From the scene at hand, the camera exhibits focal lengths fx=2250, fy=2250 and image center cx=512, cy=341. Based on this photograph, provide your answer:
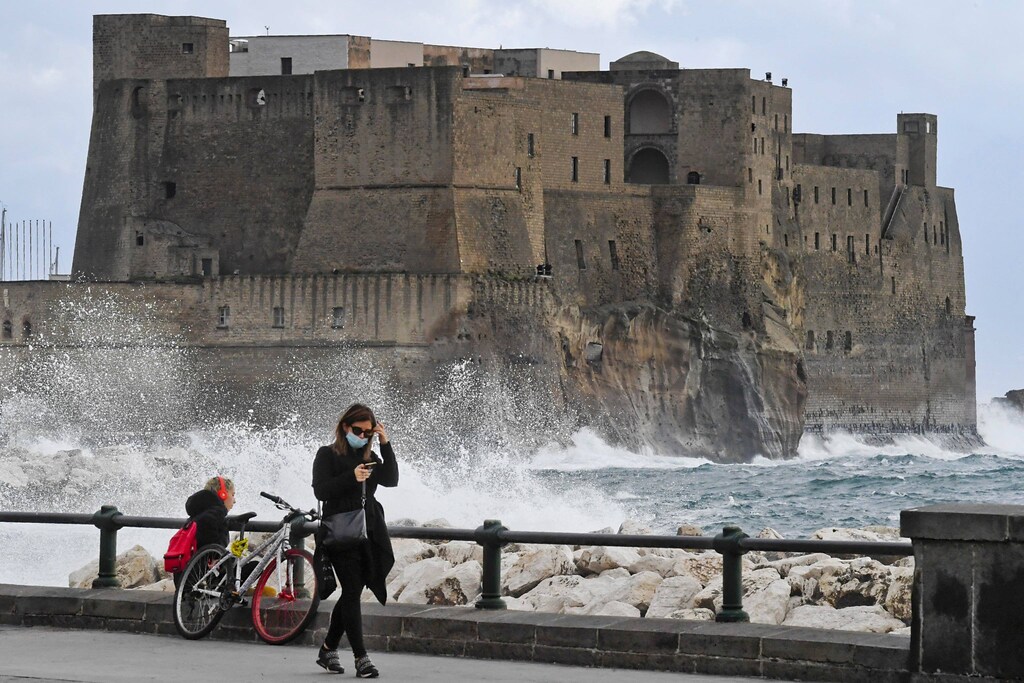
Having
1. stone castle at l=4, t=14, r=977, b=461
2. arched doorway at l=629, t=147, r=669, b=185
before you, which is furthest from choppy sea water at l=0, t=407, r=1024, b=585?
arched doorway at l=629, t=147, r=669, b=185

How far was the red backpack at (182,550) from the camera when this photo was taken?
1256cm

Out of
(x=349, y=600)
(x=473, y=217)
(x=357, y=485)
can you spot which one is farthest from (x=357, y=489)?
(x=473, y=217)

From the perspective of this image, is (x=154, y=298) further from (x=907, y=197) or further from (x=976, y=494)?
(x=907, y=197)

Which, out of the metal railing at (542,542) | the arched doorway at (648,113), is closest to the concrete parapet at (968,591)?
the metal railing at (542,542)

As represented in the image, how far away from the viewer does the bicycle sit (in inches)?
471

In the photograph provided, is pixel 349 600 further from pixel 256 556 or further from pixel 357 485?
pixel 256 556

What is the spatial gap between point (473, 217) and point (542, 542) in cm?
3909

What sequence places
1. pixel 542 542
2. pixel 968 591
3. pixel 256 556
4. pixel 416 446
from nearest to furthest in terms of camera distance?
pixel 968 591, pixel 542 542, pixel 256 556, pixel 416 446

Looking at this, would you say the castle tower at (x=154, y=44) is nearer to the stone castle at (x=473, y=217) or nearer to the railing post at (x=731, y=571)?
the stone castle at (x=473, y=217)

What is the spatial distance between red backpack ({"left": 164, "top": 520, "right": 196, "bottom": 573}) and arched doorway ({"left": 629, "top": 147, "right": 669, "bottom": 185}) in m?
47.0

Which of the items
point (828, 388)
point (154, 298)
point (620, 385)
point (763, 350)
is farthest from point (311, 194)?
point (828, 388)

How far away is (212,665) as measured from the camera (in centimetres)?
1109

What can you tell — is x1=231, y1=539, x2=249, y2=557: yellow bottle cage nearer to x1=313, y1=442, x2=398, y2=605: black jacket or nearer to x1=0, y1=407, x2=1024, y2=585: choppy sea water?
x1=313, y1=442, x2=398, y2=605: black jacket

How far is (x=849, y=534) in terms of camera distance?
20516 mm
